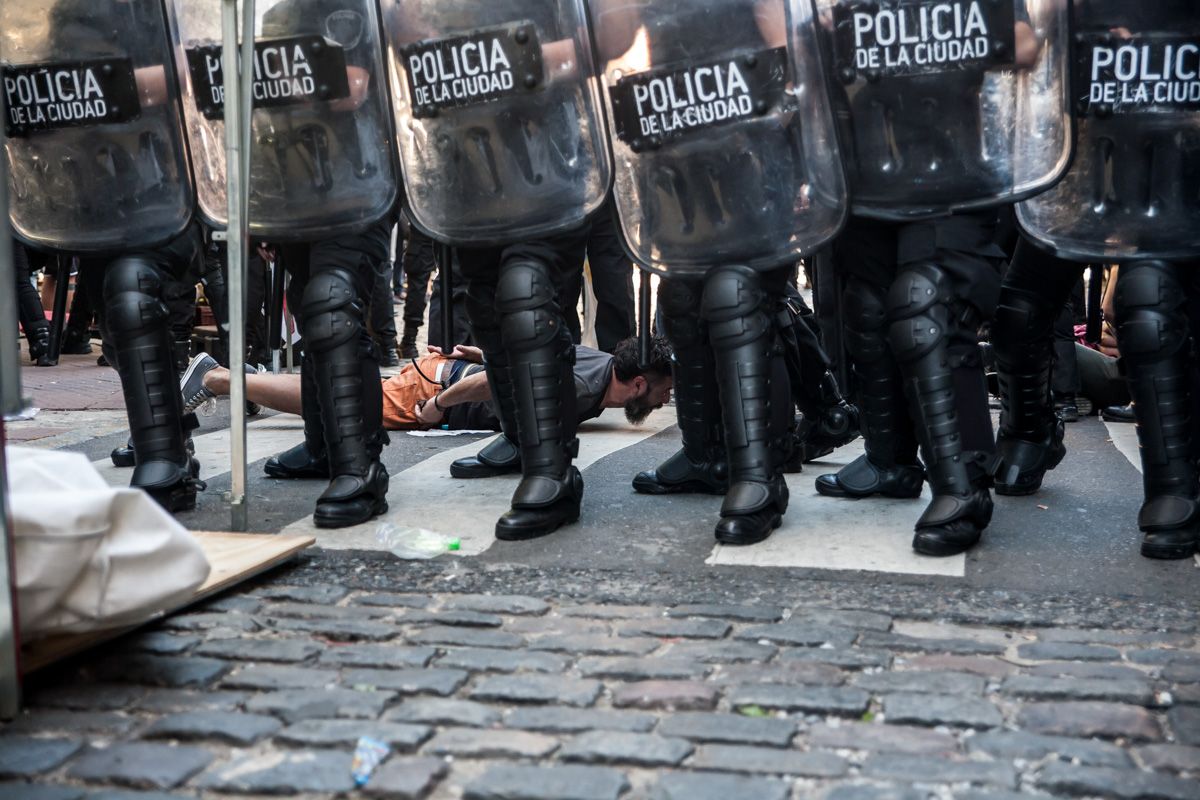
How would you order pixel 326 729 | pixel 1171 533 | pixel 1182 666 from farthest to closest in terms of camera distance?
pixel 1171 533
pixel 1182 666
pixel 326 729

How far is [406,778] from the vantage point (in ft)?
7.04

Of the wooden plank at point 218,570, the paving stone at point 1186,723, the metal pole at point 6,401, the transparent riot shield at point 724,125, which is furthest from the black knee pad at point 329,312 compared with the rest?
the paving stone at point 1186,723

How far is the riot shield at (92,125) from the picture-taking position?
410 cm

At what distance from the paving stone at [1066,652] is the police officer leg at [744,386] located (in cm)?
109

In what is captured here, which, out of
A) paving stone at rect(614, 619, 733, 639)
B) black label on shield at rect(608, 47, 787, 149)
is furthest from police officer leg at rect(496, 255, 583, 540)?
paving stone at rect(614, 619, 733, 639)

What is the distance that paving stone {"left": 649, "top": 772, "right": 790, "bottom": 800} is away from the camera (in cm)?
207

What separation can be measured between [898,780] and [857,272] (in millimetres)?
2174

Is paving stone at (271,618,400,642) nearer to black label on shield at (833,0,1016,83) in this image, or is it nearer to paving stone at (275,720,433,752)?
paving stone at (275,720,433,752)

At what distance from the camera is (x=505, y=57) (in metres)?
3.88

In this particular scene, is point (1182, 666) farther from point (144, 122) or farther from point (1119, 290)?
point (144, 122)

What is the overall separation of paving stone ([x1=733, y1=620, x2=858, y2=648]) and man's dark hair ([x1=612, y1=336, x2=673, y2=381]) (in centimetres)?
301

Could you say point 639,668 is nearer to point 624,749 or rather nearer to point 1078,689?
point 624,749

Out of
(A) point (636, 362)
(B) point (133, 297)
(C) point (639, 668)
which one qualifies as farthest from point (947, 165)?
(A) point (636, 362)

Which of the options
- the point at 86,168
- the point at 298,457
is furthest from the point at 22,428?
the point at 86,168
